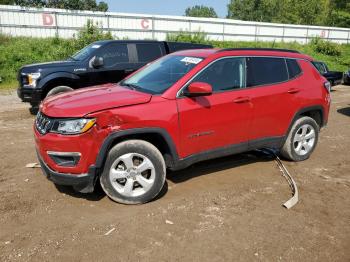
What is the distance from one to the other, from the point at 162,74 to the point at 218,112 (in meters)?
0.93

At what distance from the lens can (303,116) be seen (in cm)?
562

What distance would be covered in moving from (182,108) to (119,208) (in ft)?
4.40

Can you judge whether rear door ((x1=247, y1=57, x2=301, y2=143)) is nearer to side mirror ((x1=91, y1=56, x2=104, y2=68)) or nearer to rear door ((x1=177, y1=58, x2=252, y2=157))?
rear door ((x1=177, y1=58, x2=252, y2=157))

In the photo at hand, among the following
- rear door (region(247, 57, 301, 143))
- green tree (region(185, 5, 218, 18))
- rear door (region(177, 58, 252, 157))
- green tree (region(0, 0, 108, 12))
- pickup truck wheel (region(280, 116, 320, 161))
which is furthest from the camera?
green tree (region(185, 5, 218, 18))

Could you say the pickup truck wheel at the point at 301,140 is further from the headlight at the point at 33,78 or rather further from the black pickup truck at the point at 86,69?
the headlight at the point at 33,78

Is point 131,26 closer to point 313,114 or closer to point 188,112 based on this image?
point 313,114

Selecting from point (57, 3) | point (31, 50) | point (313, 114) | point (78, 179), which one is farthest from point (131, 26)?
point (57, 3)

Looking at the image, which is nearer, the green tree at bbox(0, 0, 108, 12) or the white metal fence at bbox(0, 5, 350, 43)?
the white metal fence at bbox(0, 5, 350, 43)

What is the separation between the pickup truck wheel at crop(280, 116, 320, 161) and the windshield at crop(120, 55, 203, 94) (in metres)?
1.96

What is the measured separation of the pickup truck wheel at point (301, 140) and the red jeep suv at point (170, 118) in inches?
0.9

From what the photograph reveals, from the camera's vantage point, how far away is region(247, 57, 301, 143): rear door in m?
4.90

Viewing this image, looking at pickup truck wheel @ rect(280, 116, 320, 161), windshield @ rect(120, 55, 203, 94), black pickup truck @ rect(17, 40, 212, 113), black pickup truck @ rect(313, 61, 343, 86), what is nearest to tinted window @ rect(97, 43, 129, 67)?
black pickup truck @ rect(17, 40, 212, 113)

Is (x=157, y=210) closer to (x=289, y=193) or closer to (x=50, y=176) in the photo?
(x=50, y=176)

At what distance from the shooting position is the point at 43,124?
160 inches
